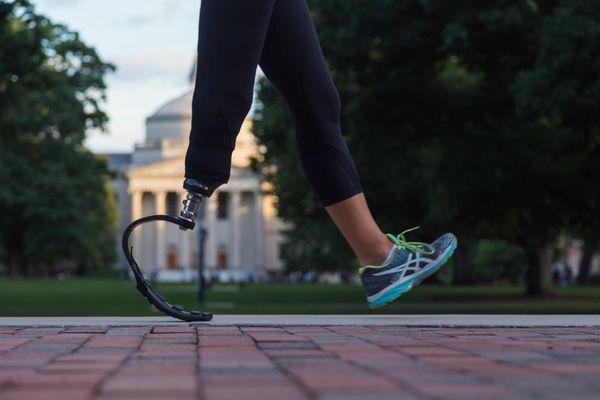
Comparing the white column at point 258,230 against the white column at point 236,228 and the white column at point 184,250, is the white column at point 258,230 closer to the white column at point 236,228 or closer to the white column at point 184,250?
the white column at point 236,228

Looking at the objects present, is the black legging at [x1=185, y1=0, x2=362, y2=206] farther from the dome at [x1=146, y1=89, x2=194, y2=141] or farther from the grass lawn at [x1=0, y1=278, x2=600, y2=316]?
the dome at [x1=146, y1=89, x2=194, y2=141]

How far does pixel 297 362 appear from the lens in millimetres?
2951

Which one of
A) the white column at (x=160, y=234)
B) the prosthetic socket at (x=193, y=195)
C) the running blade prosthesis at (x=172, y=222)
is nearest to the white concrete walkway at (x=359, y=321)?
the running blade prosthesis at (x=172, y=222)

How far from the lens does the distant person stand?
405 cm

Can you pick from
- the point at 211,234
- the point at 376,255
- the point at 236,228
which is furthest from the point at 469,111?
the point at 211,234

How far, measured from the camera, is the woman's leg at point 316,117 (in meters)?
4.16

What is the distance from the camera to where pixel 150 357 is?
10.2ft

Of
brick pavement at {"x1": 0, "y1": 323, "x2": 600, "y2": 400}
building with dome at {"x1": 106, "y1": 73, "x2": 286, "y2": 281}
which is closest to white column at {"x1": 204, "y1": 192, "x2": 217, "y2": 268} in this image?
building with dome at {"x1": 106, "y1": 73, "x2": 286, "y2": 281}

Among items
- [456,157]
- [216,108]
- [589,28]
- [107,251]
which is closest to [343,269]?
[107,251]

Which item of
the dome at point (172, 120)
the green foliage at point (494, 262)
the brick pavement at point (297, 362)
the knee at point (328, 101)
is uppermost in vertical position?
the dome at point (172, 120)

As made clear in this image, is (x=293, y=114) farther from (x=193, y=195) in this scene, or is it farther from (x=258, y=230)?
(x=258, y=230)

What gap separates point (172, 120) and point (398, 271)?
108 metres

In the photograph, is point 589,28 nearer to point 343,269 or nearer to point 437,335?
point 437,335

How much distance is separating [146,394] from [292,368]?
618 millimetres
